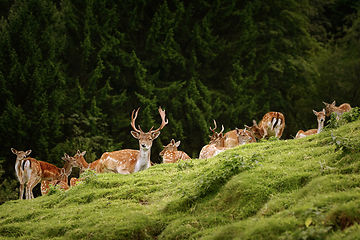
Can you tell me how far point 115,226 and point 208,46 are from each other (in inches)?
747

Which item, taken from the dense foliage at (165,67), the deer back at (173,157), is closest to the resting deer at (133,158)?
the deer back at (173,157)

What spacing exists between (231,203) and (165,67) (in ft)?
60.8

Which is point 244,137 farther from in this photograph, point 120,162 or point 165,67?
point 165,67

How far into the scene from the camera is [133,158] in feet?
39.2

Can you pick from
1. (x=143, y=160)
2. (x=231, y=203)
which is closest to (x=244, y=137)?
(x=143, y=160)

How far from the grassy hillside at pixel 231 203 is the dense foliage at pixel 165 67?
10418mm

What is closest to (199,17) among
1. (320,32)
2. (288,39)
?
(288,39)

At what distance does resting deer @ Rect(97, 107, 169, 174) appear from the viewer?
11367mm

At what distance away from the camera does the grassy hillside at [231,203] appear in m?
4.54

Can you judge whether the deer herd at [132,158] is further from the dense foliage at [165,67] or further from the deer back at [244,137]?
the dense foliage at [165,67]

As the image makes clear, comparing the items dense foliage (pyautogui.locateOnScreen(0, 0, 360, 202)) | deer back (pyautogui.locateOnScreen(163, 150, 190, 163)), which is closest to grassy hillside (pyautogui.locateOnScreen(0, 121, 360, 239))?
deer back (pyautogui.locateOnScreen(163, 150, 190, 163))

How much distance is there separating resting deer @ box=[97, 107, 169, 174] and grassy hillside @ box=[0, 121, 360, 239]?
234 cm

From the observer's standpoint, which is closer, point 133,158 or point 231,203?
point 231,203

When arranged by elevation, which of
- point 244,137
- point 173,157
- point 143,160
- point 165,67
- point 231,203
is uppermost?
point 165,67
